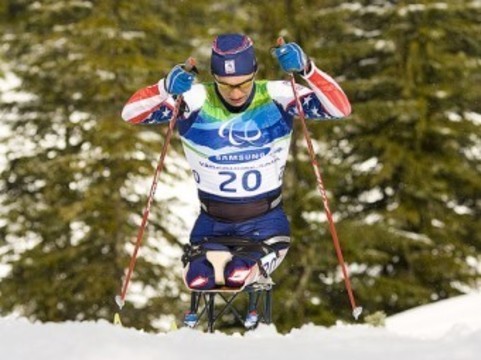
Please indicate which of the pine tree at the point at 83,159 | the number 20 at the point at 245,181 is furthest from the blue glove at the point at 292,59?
the pine tree at the point at 83,159

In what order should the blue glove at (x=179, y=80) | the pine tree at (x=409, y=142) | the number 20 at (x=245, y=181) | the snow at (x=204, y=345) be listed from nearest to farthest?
Answer: the snow at (x=204, y=345) < the blue glove at (x=179, y=80) < the number 20 at (x=245, y=181) < the pine tree at (x=409, y=142)

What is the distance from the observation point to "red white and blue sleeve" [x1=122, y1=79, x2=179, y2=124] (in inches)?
266

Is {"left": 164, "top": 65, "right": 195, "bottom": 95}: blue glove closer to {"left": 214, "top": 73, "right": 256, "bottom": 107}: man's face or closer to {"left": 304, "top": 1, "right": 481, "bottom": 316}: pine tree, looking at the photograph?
{"left": 214, "top": 73, "right": 256, "bottom": 107}: man's face

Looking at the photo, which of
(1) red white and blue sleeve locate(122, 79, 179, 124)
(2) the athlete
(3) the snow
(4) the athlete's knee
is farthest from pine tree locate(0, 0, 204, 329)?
(3) the snow

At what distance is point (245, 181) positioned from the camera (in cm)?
671

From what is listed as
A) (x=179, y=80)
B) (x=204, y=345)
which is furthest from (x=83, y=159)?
(x=204, y=345)

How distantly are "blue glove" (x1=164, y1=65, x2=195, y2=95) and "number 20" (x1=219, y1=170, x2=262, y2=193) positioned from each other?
2.25 feet

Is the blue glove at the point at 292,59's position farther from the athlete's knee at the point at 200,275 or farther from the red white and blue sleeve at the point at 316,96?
the athlete's knee at the point at 200,275

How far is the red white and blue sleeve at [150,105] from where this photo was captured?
22.1 ft

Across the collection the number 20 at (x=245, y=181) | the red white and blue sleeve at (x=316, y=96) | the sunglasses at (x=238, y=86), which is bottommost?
the number 20 at (x=245, y=181)

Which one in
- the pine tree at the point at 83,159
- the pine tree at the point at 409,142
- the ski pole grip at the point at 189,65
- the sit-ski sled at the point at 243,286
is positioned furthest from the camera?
the pine tree at the point at 83,159

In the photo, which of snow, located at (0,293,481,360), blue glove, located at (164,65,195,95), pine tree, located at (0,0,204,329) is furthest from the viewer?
pine tree, located at (0,0,204,329)

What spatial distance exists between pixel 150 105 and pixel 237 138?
2.34ft

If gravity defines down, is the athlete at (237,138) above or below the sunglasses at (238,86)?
below
